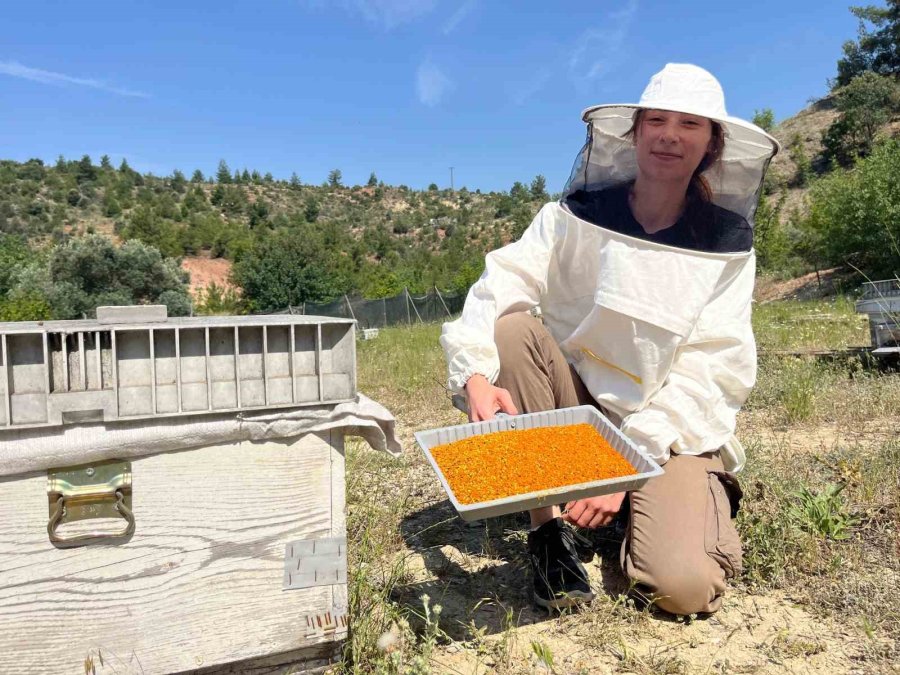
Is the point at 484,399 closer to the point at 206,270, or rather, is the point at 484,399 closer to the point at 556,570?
the point at 556,570

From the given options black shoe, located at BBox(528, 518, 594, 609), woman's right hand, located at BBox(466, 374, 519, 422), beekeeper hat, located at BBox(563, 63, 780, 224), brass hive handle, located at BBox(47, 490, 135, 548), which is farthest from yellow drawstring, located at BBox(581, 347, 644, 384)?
brass hive handle, located at BBox(47, 490, 135, 548)

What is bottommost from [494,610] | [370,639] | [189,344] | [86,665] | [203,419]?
[494,610]

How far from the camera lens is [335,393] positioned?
1.24 m

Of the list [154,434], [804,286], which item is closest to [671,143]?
[154,434]

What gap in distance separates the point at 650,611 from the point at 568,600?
0.83 feet

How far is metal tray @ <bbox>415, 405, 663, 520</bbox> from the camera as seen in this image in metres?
1.28

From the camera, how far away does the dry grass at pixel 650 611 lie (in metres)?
1.46

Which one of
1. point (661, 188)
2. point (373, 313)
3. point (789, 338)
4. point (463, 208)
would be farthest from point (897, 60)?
point (661, 188)

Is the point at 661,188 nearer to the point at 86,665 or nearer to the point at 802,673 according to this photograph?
the point at 802,673

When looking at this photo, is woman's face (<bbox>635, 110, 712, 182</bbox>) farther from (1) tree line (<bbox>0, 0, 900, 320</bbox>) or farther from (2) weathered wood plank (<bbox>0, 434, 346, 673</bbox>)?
(1) tree line (<bbox>0, 0, 900, 320</bbox>)

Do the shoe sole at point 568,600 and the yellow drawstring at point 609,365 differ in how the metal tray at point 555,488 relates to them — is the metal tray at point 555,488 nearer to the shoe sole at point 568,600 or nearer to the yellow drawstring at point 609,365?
the yellow drawstring at point 609,365

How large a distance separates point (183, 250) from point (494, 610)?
40.5 m

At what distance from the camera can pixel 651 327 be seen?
1854 millimetres

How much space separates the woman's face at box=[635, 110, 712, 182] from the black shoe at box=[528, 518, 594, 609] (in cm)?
127
